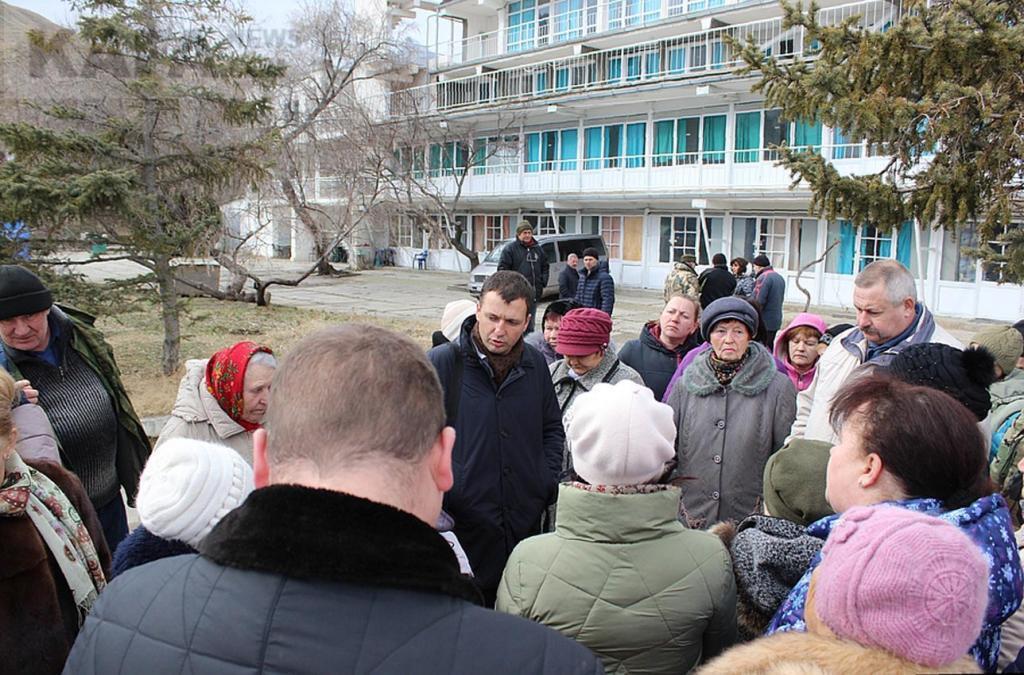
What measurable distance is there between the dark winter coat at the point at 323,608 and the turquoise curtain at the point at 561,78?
29581mm

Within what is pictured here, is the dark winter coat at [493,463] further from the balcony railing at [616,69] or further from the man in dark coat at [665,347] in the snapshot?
the balcony railing at [616,69]

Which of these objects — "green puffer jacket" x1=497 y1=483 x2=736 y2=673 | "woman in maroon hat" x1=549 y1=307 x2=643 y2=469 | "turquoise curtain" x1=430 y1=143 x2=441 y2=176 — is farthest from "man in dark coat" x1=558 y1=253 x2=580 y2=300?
Result: "turquoise curtain" x1=430 y1=143 x2=441 y2=176

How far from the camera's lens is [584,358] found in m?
4.20

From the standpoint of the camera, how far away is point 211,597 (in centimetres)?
110

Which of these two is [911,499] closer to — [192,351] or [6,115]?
[192,351]

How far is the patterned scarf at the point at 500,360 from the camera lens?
347 centimetres

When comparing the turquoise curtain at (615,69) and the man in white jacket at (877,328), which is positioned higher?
the turquoise curtain at (615,69)

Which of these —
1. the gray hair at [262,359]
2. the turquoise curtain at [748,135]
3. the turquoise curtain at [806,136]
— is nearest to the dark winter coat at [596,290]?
the gray hair at [262,359]

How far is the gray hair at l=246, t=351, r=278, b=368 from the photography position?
3.04 m

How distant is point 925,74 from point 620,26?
23.9 m

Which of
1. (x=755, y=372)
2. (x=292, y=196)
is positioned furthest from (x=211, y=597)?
(x=292, y=196)

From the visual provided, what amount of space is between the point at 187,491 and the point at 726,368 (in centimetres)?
271

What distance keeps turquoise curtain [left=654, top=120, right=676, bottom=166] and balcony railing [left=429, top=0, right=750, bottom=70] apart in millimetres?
3453

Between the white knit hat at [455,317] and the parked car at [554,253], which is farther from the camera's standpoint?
the parked car at [554,253]
